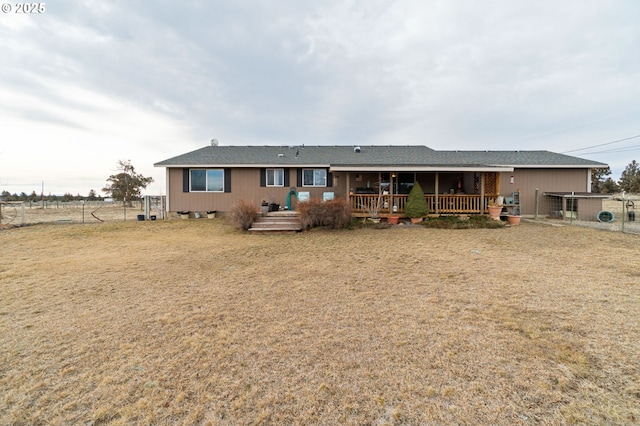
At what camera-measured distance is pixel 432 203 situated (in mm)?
12023

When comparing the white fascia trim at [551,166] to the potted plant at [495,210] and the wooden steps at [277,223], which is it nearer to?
the potted plant at [495,210]

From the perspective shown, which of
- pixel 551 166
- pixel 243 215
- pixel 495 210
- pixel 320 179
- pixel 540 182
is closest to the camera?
pixel 243 215

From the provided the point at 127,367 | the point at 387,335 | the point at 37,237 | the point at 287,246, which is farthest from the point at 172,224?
the point at 387,335

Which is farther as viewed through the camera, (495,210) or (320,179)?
(320,179)

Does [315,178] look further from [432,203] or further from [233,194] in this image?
[432,203]

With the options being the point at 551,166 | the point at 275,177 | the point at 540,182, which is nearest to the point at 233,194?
the point at 275,177

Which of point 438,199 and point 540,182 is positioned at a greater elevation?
point 540,182

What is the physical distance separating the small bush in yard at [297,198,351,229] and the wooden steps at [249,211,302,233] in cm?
45

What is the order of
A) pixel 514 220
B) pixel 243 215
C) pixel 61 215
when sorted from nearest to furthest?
pixel 243 215 < pixel 514 220 < pixel 61 215

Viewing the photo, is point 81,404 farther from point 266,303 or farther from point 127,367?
point 266,303

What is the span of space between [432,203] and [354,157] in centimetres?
511

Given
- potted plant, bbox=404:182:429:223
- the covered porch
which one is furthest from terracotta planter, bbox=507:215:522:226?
potted plant, bbox=404:182:429:223
